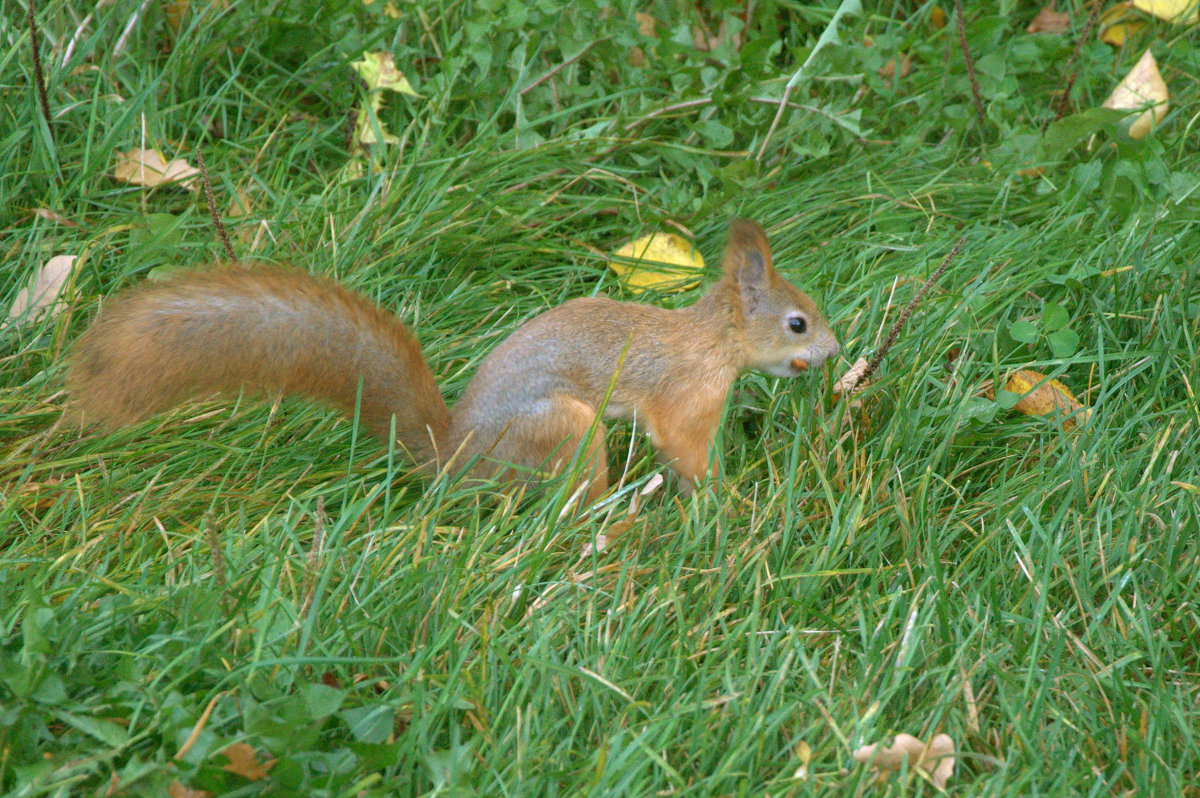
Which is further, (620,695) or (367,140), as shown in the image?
(367,140)

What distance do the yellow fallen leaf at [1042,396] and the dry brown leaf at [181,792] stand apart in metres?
1.84

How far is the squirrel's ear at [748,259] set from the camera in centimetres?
260

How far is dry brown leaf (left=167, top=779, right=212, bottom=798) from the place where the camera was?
146cm

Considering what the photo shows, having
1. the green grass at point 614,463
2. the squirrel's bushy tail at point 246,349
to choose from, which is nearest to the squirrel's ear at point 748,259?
the green grass at point 614,463

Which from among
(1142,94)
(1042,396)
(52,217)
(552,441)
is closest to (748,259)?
(552,441)

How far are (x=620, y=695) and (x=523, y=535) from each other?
0.52 meters

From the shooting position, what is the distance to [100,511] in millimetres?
2207

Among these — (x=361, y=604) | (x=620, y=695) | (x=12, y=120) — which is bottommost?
(x=620, y=695)

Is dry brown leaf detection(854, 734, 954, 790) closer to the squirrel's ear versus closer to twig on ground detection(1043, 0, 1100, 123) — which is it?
the squirrel's ear

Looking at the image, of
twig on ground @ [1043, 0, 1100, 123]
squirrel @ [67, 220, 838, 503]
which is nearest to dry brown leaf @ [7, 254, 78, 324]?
squirrel @ [67, 220, 838, 503]

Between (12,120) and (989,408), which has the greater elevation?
(12,120)

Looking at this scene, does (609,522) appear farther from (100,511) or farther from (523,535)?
(100,511)

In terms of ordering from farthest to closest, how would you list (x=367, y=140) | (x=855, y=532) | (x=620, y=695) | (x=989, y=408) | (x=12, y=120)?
1. (x=367, y=140)
2. (x=12, y=120)
3. (x=989, y=408)
4. (x=855, y=532)
5. (x=620, y=695)

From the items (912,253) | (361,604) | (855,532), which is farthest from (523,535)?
(912,253)
